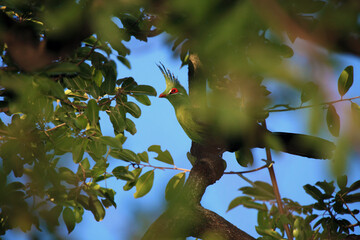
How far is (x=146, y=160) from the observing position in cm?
286

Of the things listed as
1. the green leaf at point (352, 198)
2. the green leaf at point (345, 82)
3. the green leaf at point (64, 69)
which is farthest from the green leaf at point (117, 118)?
the green leaf at point (352, 198)

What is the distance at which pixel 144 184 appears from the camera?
2.82 meters

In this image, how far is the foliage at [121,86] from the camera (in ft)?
3.35

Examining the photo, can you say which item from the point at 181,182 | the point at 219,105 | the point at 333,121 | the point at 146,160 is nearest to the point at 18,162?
the point at 146,160

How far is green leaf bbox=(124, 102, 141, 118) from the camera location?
9.35 ft

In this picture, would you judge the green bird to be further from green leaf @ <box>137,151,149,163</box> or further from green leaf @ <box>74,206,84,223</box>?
green leaf @ <box>74,206,84,223</box>

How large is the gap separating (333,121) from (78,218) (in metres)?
2.13

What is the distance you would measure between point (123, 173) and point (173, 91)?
3.93 feet

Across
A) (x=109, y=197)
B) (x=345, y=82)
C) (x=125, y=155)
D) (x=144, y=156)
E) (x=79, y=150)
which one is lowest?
(x=109, y=197)

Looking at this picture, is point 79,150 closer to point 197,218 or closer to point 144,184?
point 144,184

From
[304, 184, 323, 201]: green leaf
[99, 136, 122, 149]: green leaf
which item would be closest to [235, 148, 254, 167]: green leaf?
[304, 184, 323, 201]: green leaf

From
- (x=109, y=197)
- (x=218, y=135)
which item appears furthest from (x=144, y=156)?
(x=218, y=135)

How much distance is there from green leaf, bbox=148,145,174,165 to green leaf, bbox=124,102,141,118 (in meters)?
0.31

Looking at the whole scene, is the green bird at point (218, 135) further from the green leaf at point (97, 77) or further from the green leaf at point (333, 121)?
the green leaf at point (97, 77)
